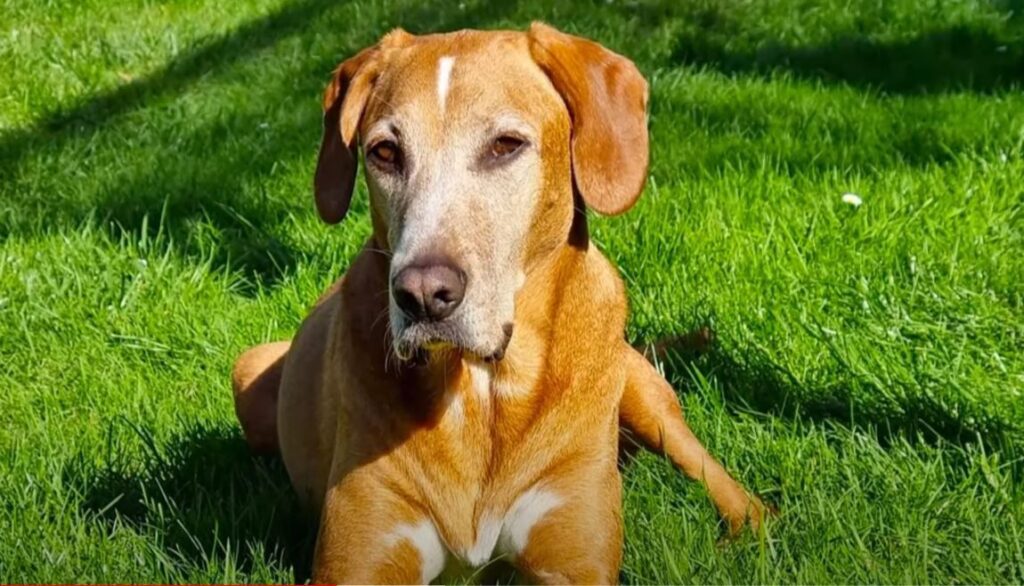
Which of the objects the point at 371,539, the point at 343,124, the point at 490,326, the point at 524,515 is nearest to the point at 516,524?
the point at 524,515

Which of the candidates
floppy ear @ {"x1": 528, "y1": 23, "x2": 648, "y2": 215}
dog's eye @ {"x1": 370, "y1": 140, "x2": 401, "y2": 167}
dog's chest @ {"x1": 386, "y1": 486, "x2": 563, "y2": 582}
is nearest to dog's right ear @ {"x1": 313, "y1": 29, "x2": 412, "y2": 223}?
dog's eye @ {"x1": 370, "y1": 140, "x2": 401, "y2": 167}

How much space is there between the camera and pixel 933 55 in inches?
294

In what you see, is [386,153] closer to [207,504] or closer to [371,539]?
[371,539]

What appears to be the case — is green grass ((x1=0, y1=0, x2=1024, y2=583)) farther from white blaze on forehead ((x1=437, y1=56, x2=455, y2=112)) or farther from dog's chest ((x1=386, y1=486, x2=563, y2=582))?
white blaze on forehead ((x1=437, y1=56, x2=455, y2=112))

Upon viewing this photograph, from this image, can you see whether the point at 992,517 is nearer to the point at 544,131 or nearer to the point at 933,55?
the point at 544,131

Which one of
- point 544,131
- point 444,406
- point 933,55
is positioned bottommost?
point 933,55

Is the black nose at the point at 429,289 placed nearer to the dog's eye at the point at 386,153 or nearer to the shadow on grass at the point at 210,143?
the dog's eye at the point at 386,153

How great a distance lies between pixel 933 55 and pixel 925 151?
1.49m

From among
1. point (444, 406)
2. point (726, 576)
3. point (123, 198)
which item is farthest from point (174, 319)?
point (726, 576)

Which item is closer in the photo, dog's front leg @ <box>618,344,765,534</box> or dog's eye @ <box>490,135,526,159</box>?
dog's eye @ <box>490,135,526,159</box>

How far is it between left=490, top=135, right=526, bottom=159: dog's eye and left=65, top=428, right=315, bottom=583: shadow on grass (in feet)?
3.41

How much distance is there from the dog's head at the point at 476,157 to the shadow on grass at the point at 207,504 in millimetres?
803

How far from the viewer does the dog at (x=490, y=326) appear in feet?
10.6

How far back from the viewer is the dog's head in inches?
120
